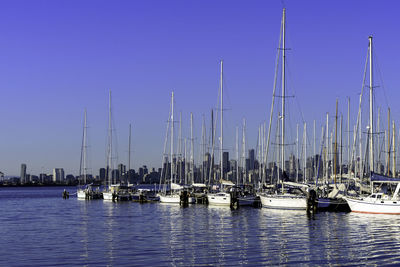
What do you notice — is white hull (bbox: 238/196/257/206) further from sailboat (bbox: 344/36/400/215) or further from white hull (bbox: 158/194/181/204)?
sailboat (bbox: 344/36/400/215)

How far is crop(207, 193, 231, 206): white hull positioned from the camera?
2793 inches

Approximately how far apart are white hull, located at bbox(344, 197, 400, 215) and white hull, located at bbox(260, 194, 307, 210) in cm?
519

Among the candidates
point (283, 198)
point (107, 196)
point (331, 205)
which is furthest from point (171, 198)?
point (331, 205)

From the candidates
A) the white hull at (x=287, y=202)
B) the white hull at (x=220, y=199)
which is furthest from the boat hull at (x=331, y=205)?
the white hull at (x=220, y=199)

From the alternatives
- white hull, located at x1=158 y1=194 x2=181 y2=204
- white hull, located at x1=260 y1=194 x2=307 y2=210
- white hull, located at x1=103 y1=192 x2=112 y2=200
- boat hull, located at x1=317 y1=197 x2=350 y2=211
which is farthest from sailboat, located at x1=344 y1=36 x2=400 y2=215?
white hull, located at x1=103 y1=192 x2=112 y2=200

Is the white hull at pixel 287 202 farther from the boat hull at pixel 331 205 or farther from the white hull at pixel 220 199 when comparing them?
the white hull at pixel 220 199

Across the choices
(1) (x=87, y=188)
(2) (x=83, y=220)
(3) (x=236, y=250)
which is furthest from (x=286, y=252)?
(1) (x=87, y=188)

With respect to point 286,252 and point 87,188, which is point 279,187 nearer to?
point 286,252

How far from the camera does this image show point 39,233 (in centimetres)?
4309

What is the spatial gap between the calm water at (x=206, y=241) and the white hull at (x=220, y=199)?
1686 cm

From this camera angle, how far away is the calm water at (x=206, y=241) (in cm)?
2853

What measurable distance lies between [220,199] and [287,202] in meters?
13.7

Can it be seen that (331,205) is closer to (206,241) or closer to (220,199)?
(220,199)

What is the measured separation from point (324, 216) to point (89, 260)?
3209 cm
